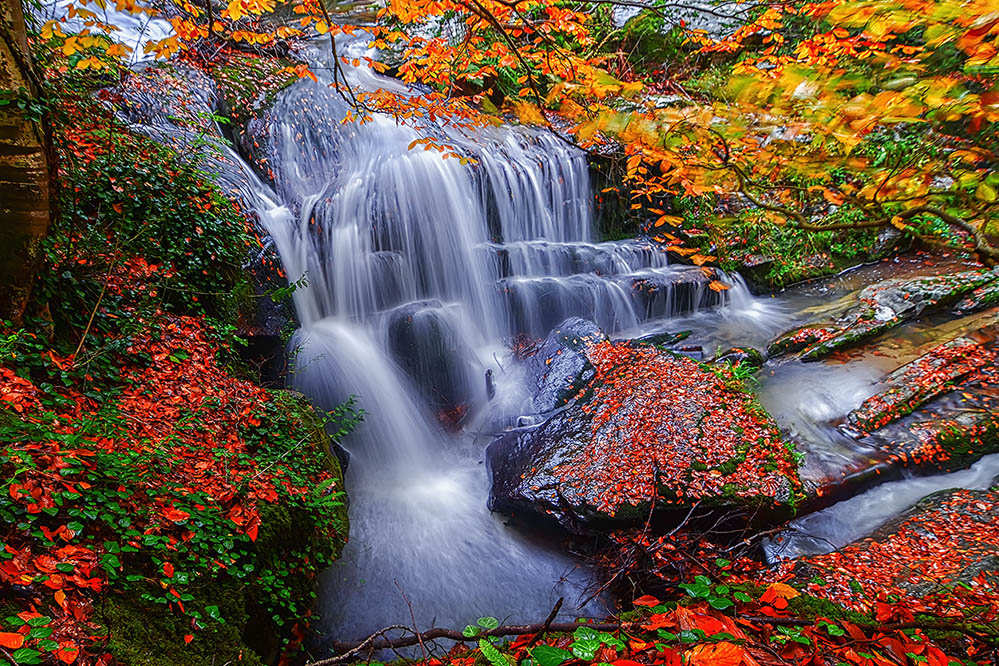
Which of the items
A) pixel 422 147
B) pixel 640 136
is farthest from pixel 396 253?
pixel 640 136

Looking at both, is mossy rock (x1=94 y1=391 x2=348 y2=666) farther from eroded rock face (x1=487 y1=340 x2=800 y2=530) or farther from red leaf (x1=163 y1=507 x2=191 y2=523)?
eroded rock face (x1=487 y1=340 x2=800 y2=530)

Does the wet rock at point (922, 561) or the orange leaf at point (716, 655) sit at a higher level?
the orange leaf at point (716, 655)

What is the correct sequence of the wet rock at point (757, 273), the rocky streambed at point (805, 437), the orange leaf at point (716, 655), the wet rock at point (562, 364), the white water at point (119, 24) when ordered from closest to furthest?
the orange leaf at point (716, 655), the rocky streambed at point (805, 437), the wet rock at point (562, 364), the white water at point (119, 24), the wet rock at point (757, 273)

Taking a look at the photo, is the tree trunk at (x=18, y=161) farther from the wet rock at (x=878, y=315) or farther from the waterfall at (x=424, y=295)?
the wet rock at (x=878, y=315)

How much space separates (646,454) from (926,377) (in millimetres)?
4470

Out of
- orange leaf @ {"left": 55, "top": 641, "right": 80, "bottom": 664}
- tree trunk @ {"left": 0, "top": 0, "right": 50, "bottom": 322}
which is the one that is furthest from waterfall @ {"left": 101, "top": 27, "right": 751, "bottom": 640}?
tree trunk @ {"left": 0, "top": 0, "right": 50, "bottom": 322}

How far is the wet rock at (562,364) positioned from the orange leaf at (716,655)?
457 cm

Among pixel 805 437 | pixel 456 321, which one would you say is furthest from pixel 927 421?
pixel 456 321

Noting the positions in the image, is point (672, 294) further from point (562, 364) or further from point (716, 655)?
point (716, 655)

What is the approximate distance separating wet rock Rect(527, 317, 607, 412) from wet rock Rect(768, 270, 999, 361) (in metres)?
3.32

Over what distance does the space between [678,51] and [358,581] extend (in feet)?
48.3

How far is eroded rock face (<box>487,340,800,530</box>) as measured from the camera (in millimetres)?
4629

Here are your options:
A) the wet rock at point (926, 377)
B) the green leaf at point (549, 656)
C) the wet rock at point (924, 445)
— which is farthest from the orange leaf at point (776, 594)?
the wet rock at point (926, 377)

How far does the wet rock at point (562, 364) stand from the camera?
21.0ft
